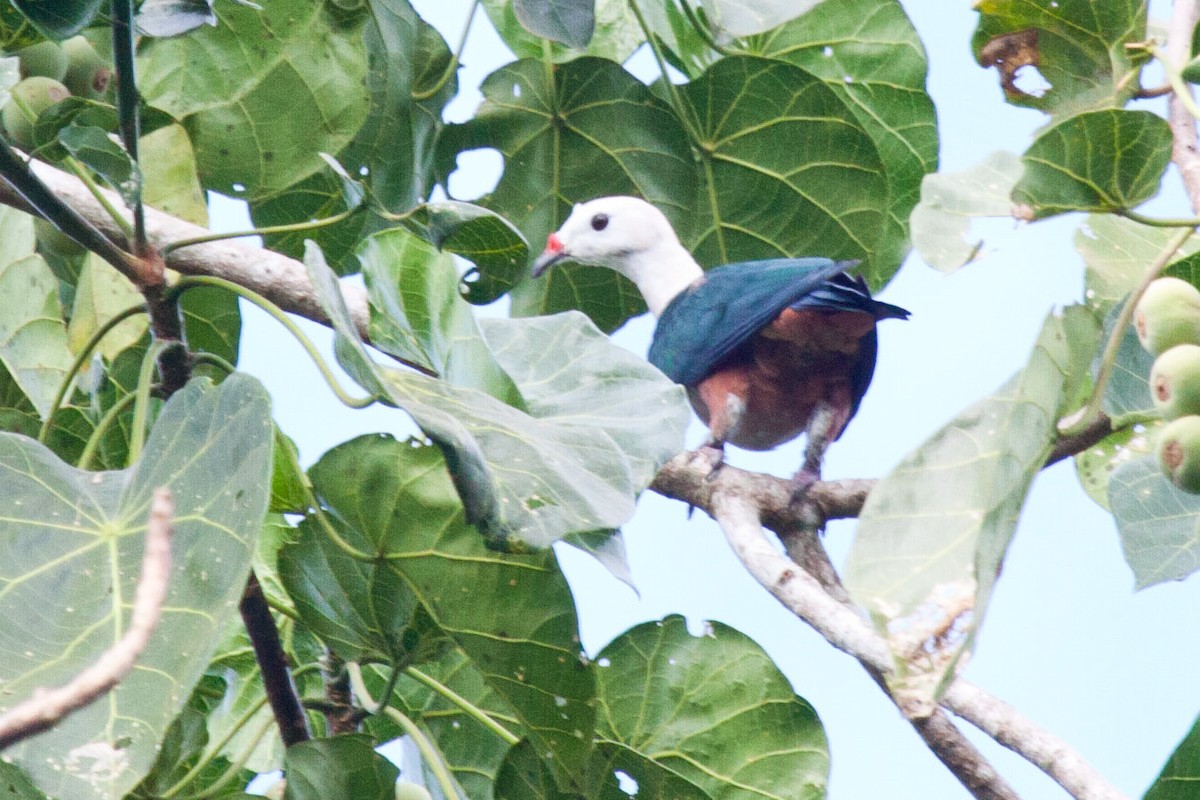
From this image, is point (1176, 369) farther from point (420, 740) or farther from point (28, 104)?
point (28, 104)

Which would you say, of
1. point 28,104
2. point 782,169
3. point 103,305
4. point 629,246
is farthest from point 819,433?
point 28,104

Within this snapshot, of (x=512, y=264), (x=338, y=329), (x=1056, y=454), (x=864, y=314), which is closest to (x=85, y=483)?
(x=338, y=329)

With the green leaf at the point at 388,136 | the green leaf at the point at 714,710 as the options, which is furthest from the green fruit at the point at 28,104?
the green leaf at the point at 714,710

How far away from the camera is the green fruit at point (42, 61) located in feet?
5.12

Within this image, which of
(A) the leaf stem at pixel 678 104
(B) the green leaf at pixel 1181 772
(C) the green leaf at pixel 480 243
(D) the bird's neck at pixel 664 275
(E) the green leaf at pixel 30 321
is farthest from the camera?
(D) the bird's neck at pixel 664 275

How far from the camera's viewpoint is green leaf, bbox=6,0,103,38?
1.04 m

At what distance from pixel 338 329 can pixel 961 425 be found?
458 millimetres

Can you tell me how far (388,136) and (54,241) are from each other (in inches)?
18.1

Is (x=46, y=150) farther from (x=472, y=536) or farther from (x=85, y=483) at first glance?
(x=472, y=536)

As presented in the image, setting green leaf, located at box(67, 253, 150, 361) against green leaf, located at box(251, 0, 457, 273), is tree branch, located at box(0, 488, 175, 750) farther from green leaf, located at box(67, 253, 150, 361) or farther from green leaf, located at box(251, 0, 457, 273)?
green leaf, located at box(67, 253, 150, 361)

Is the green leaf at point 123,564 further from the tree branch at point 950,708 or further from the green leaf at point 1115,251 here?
the green leaf at point 1115,251

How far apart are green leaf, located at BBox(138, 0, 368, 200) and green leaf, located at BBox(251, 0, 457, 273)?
44 mm

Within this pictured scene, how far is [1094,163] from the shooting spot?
3.29ft

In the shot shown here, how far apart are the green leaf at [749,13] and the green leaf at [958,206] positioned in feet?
1.74
